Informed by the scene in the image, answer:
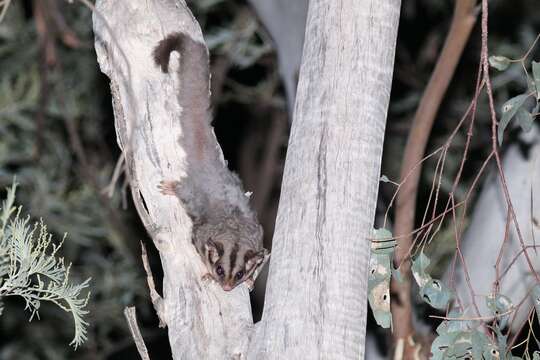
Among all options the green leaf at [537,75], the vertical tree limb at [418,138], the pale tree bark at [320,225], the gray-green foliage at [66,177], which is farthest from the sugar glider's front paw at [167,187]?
the gray-green foliage at [66,177]

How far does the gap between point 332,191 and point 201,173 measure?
32.7 inches

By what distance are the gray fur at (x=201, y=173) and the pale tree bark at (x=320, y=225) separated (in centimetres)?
16

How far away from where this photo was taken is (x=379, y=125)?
284 centimetres

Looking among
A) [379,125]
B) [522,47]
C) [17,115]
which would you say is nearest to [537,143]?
[379,125]

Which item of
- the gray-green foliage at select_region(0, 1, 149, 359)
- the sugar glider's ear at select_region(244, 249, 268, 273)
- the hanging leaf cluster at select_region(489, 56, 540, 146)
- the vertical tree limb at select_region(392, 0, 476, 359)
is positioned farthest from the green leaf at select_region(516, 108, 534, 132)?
the gray-green foliage at select_region(0, 1, 149, 359)

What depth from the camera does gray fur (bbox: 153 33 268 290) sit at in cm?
322

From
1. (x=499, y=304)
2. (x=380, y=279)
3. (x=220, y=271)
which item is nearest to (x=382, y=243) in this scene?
(x=380, y=279)

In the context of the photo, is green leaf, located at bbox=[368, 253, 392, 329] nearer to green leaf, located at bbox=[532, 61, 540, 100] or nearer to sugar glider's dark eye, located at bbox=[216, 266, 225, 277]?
sugar glider's dark eye, located at bbox=[216, 266, 225, 277]

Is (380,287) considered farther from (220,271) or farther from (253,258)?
(253,258)

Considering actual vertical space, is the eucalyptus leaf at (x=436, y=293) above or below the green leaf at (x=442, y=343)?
above

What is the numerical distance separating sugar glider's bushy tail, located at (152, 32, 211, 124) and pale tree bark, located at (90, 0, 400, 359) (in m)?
0.22

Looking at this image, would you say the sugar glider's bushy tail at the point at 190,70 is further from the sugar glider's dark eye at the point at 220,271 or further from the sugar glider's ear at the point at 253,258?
the sugar glider's ear at the point at 253,258

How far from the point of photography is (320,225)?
274 centimetres

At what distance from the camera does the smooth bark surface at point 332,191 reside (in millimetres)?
2699
